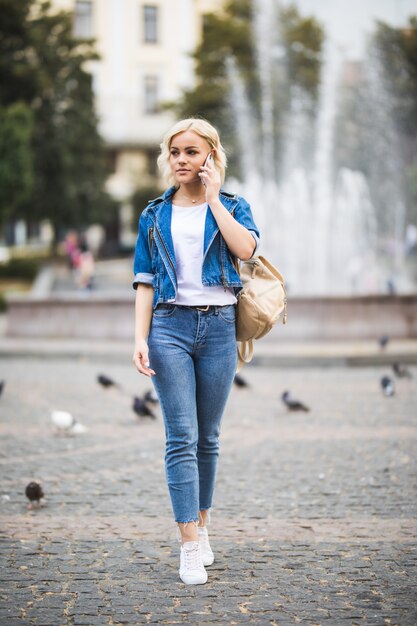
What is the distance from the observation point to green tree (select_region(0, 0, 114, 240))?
39.4 meters

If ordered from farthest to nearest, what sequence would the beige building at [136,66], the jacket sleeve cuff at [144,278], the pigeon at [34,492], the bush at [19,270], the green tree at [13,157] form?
the beige building at [136,66] < the bush at [19,270] < the green tree at [13,157] < the pigeon at [34,492] < the jacket sleeve cuff at [144,278]

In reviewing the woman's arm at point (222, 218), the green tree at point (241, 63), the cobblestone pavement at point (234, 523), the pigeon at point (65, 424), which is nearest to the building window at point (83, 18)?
the green tree at point (241, 63)

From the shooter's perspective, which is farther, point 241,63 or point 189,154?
point 241,63

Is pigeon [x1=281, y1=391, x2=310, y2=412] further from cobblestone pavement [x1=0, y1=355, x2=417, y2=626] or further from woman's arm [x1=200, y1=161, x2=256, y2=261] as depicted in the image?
woman's arm [x1=200, y1=161, x2=256, y2=261]

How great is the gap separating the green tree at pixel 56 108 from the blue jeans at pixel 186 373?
35790 millimetres

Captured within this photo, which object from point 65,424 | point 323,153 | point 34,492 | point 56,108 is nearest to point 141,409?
point 65,424

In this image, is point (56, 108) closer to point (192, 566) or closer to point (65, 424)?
point (65, 424)

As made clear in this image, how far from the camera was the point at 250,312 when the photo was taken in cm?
457

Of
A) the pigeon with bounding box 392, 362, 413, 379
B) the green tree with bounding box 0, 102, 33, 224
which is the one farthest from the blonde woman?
the green tree with bounding box 0, 102, 33, 224

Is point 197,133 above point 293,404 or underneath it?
above

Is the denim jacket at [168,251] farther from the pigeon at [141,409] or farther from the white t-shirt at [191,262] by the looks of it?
the pigeon at [141,409]

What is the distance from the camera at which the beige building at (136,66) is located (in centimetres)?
5572

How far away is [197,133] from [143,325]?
2.89ft

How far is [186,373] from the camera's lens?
14.7 ft
